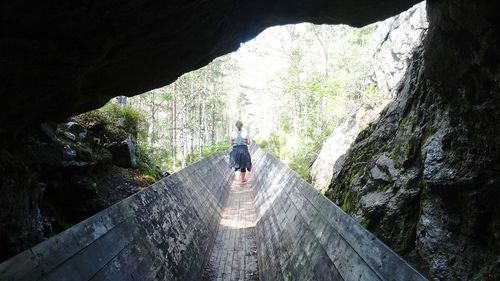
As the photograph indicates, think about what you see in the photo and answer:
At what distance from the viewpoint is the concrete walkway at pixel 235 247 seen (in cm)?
716

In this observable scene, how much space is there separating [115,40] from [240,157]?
1130 centimetres

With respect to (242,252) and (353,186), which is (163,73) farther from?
(242,252)

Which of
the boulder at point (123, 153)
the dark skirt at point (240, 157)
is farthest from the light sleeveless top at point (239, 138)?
the boulder at point (123, 153)

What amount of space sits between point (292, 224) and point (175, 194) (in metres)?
2.32

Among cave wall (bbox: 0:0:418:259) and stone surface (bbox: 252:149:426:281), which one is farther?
stone surface (bbox: 252:149:426:281)

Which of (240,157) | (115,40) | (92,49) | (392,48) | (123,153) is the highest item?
(392,48)

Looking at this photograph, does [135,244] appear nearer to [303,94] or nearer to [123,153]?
[123,153]

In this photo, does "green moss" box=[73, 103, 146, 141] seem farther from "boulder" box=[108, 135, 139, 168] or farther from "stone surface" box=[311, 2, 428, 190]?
"stone surface" box=[311, 2, 428, 190]

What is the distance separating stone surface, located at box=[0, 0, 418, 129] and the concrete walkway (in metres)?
3.91

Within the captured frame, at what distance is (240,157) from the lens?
47.8 feet

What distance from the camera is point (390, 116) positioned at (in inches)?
261

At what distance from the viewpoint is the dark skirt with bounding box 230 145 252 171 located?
1427 centimetres

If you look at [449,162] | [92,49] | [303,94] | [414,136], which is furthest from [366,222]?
[303,94]

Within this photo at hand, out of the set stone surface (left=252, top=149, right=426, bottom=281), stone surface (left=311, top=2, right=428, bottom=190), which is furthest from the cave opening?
stone surface (left=311, top=2, right=428, bottom=190)
